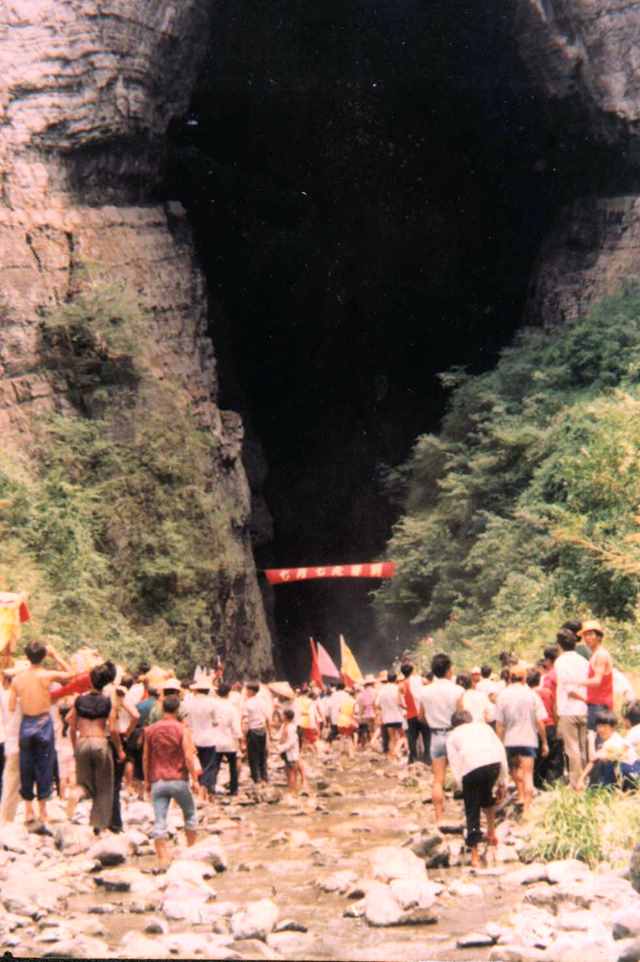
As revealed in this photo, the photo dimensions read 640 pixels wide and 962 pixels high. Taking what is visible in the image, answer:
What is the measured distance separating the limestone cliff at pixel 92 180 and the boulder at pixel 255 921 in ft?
48.3

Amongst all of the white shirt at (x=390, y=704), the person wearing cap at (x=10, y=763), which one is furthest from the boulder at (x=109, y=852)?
the white shirt at (x=390, y=704)

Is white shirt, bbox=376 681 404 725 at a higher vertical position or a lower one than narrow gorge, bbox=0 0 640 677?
lower

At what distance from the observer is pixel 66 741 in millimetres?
15273

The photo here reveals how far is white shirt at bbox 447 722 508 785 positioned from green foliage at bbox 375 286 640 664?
18.9 ft

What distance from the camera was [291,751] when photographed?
15.6 m

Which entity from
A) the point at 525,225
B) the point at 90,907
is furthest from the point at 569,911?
the point at 525,225

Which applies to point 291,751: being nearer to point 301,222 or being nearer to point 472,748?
point 472,748

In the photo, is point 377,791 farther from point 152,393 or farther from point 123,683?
point 152,393

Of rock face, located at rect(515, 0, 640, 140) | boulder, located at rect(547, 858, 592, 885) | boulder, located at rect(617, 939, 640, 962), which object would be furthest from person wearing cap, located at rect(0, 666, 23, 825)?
rock face, located at rect(515, 0, 640, 140)

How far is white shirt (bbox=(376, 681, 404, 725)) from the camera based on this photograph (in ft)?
63.6

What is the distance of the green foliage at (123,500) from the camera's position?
21234 millimetres

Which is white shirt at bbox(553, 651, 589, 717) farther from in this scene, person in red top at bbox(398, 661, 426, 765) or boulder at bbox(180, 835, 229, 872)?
boulder at bbox(180, 835, 229, 872)

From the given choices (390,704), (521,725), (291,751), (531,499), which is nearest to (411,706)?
(291,751)

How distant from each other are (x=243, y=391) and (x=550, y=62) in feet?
37.2
